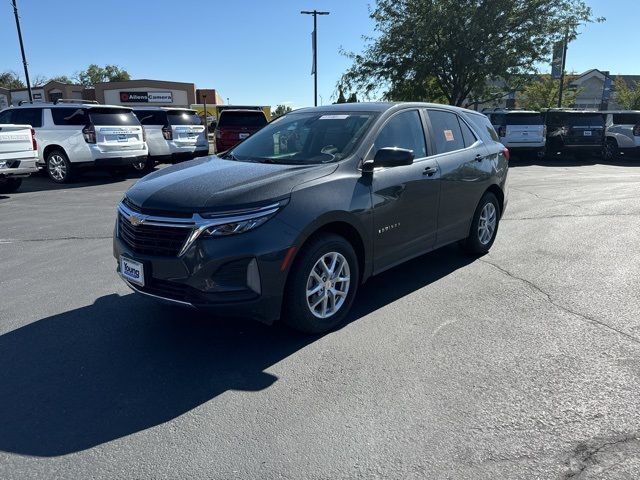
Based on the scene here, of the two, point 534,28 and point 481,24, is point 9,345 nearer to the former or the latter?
point 481,24

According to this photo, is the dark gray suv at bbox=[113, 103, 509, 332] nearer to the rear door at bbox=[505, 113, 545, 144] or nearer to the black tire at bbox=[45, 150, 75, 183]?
the black tire at bbox=[45, 150, 75, 183]

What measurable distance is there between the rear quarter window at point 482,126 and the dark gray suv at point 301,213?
590 mm

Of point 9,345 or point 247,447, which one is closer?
point 247,447

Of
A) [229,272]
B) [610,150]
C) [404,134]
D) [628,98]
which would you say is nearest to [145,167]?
[404,134]

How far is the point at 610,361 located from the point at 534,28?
78.5ft

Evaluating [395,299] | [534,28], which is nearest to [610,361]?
[395,299]

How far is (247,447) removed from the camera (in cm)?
261

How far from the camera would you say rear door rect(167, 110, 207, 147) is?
15.1 metres

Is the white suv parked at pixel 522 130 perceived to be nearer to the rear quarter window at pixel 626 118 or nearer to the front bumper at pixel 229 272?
the rear quarter window at pixel 626 118

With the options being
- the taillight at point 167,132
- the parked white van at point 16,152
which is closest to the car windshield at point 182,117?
the taillight at point 167,132

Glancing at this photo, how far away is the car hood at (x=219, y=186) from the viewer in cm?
339

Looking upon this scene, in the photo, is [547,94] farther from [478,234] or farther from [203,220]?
[203,220]

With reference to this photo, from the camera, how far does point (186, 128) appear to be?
15.3 meters

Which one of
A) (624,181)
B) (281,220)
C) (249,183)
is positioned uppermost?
(249,183)
